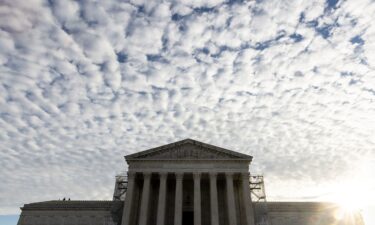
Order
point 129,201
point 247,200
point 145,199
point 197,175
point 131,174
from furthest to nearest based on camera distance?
point 131,174, point 197,175, point 145,199, point 129,201, point 247,200

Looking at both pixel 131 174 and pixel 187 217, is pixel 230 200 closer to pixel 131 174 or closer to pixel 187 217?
pixel 187 217

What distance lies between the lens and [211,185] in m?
34.9

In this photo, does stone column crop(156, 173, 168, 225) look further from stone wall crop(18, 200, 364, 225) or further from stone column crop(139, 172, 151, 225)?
stone wall crop(18, 200, 364, 225)

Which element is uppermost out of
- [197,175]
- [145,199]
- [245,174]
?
[245,174]

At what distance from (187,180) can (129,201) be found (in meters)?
8.11

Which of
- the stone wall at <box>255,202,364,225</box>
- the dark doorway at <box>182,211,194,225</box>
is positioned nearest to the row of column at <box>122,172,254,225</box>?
the dark doorway at <box>182,211,194,225</box>

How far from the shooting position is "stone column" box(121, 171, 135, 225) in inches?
1286

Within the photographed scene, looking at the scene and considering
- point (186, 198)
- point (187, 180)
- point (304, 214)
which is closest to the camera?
point (304, 214)

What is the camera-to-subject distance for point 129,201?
1329 inches

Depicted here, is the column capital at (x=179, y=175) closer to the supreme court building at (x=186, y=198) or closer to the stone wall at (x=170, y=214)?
the supreme court building at (x=186, y=198)

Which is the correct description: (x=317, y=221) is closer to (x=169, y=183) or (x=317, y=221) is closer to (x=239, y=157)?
(x=239, y=157)

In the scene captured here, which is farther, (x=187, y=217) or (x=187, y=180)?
(x=187, y=180)

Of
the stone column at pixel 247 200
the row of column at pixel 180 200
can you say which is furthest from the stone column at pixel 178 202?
the stone column at pixel 247 200

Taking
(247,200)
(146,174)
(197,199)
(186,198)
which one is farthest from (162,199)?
(247,200)
